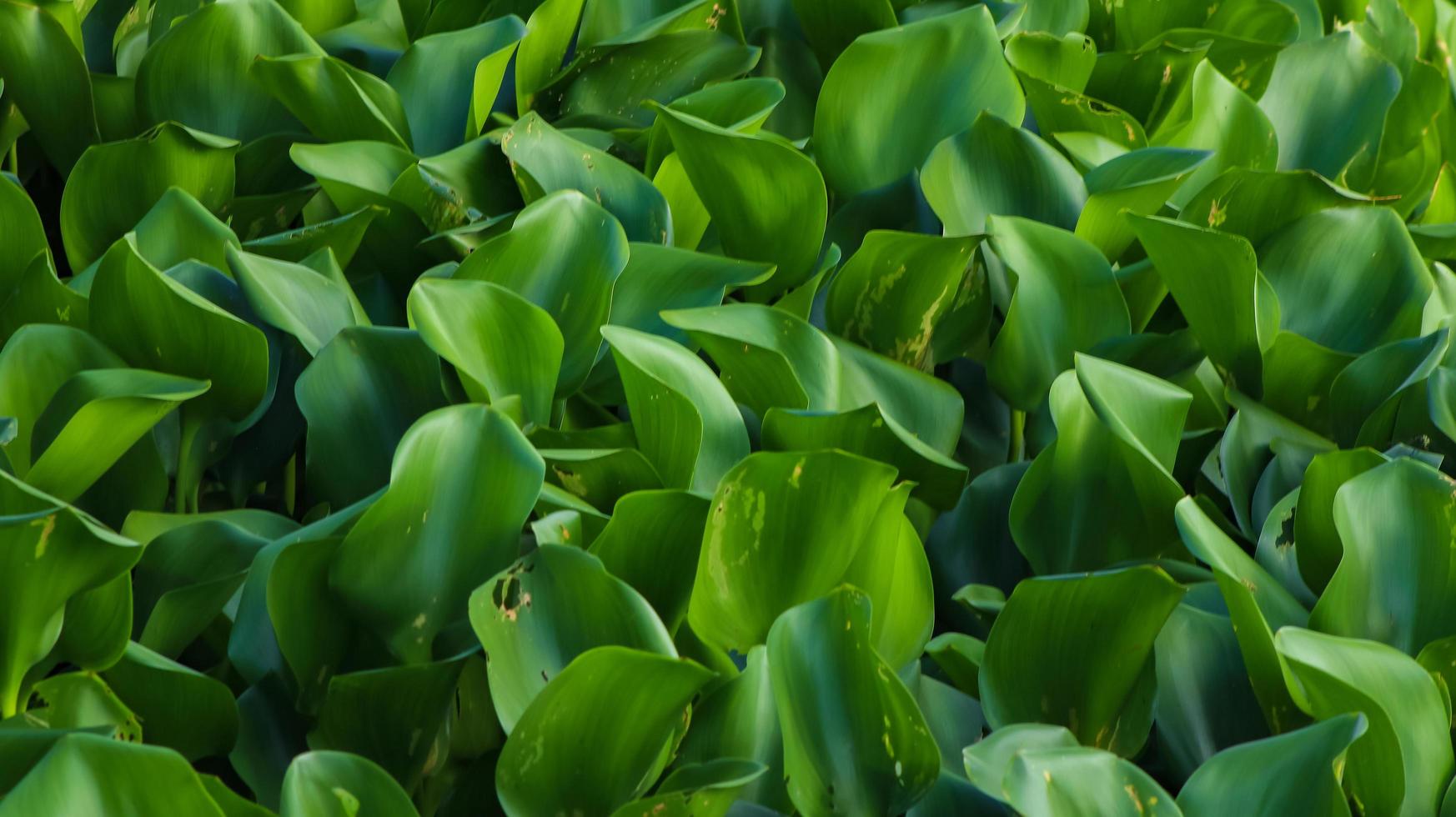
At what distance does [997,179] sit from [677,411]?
13.6 inches

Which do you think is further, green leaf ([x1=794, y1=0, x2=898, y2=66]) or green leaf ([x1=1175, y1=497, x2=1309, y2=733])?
green leaf ([x1=794, y1=0, x2=898, y2=66])

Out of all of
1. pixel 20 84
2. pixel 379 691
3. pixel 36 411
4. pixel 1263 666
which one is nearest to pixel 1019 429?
pixel 1263 666

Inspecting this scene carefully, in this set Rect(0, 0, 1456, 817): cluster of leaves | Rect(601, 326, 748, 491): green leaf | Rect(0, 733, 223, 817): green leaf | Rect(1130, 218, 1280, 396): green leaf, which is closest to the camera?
Rect(0, 733, 223, 817): green leaf

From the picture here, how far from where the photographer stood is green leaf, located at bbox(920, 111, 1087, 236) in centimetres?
94

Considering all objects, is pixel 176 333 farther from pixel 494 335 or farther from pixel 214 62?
pixel 214 62

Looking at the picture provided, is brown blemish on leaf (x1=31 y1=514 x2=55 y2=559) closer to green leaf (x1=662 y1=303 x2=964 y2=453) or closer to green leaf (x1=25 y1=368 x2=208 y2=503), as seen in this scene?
green leaf (x1=25 y1=368 x2=208 y2=503)

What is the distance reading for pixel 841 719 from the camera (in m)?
0.61

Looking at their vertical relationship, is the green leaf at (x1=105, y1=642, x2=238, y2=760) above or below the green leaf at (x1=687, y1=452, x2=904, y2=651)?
below

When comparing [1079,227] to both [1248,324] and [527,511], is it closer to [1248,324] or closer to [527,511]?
[1248,324]

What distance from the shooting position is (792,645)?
610 millimetres

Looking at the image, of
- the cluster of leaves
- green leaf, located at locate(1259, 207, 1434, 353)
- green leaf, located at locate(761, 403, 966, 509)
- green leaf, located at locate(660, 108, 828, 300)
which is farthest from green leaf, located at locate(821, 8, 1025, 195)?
green leaf, located at locate(761, 403, 966, 509)

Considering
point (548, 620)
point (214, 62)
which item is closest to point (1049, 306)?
point (548, 620)

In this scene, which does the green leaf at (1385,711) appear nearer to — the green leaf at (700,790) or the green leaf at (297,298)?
the green leaf at (700,790)

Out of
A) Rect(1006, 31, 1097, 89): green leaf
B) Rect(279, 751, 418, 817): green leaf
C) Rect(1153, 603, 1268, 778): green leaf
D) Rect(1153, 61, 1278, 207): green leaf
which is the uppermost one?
Rect(1006, 31, 1097, 89): green leaf
